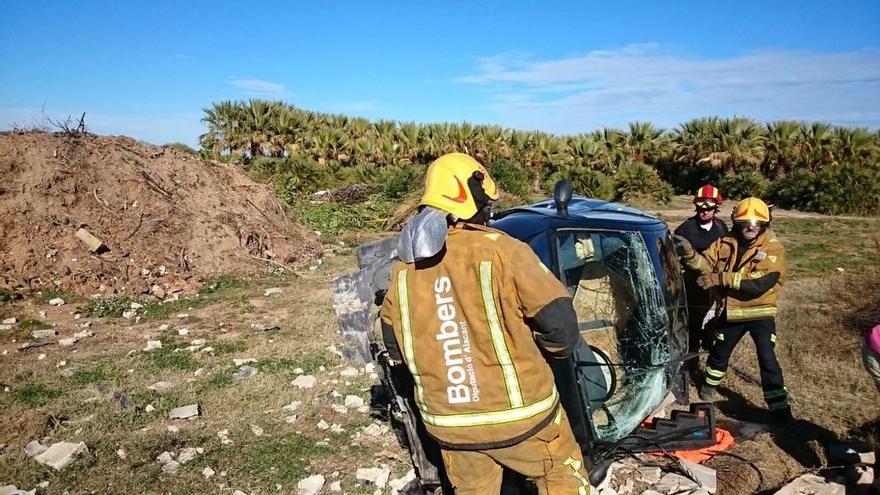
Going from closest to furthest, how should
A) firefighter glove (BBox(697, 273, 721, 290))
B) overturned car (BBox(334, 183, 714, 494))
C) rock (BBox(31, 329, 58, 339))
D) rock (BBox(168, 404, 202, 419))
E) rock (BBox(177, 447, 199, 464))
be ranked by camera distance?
overturned car (BBox(334, 183, 714, 494)) → rock (BBox(177, 447, 199, 464)) → firefighter glove (BBox(697, 273, 721, 290)) → rock (BBox(168, 404, 202, 419)) → rock (BBox(31, 329, 58, 339))

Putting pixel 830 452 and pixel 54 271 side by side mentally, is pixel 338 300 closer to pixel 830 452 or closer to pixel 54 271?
pixel 830 452

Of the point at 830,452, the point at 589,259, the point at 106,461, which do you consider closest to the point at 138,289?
the point at 106,461

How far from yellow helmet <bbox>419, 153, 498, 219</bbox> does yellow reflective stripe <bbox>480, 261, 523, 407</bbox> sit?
0.23m

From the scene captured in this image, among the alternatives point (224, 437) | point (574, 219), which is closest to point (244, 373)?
point (224, 437)

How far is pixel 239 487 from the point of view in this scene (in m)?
3.81

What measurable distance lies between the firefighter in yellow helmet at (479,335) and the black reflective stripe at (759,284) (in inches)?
101

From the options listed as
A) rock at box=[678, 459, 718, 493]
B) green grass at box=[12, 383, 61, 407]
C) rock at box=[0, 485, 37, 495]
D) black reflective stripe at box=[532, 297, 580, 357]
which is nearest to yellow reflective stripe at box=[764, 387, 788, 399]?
rock at box=[678, 459, 718, 493]

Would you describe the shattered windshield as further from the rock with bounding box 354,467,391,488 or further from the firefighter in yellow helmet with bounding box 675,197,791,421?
the rock with bounding box 354,467,391,488

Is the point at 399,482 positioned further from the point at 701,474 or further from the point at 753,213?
the point at 753,213

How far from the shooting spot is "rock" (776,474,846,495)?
347cm

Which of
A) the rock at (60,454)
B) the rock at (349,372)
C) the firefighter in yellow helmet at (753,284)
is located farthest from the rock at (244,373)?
the firefighter in yellow helmet at (753,284)

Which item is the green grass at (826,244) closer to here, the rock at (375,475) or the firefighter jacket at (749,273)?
the firefighter jacket at (749,273)

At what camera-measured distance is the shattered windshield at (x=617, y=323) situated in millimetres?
3555

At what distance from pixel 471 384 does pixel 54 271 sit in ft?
27.0
